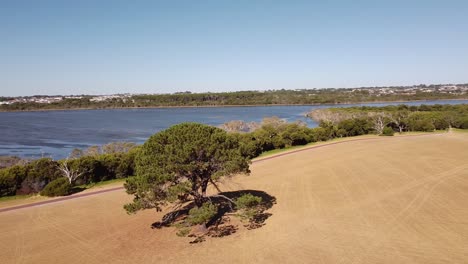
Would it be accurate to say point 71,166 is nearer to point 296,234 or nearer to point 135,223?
point 135,223

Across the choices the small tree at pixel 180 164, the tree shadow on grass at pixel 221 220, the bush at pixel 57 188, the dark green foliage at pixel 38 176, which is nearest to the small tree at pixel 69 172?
the dark green foliage at pixel 38 176

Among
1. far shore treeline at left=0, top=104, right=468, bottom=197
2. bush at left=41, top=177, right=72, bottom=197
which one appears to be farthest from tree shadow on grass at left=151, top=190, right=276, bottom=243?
bush at left=41, top=177, right=72, bottom=197

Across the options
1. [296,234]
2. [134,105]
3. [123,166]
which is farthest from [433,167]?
[134,105]

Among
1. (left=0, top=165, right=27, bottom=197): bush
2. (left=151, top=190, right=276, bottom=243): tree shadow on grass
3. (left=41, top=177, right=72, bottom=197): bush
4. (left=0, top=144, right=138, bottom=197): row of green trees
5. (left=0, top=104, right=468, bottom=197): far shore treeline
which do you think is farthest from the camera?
(left=0, top=104, right=468, bottom=197): far shore treeline

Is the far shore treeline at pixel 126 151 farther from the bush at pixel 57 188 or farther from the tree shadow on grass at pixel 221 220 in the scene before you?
the tree shadow on grass at pixel 221 220

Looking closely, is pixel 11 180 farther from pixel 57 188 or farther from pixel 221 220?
pixel 221 220

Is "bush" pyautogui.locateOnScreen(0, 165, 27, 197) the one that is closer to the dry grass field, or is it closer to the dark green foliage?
the dark green foliage
